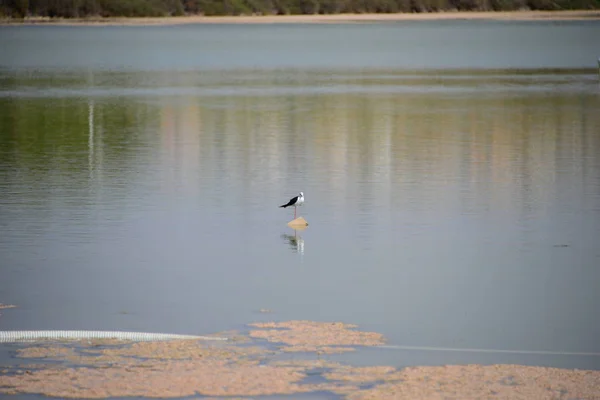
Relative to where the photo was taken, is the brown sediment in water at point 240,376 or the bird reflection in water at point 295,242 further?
the bird reflection in water at point 295,242

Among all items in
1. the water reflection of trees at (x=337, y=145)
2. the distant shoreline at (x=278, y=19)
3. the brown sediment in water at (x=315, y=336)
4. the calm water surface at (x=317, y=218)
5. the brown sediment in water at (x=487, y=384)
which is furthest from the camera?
the distant shoreline at (x=278, y=19)

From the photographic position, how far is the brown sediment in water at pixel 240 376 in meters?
9.30

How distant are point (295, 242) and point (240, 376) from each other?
5.62 metres

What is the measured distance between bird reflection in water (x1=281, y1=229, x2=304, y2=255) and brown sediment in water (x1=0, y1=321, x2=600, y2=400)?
4122mm

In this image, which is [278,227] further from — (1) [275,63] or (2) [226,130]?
(1) [275,63]

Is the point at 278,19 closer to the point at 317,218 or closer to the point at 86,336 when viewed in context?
the point at 317,218

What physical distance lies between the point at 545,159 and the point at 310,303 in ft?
38.7

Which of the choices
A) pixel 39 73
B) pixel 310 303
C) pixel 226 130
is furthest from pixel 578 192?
pixel 39 73

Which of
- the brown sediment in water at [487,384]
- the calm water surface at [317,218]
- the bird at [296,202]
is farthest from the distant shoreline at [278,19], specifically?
the brown sediment in water at [487,384]

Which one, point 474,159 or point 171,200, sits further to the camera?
point 474,159

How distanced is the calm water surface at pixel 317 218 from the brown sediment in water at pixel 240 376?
47 cm

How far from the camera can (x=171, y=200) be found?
728 inches

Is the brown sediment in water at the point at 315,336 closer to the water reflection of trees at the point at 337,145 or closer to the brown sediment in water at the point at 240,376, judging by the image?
the brown sediment in water at the point at 240,376

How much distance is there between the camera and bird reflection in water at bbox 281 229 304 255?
1470cm
